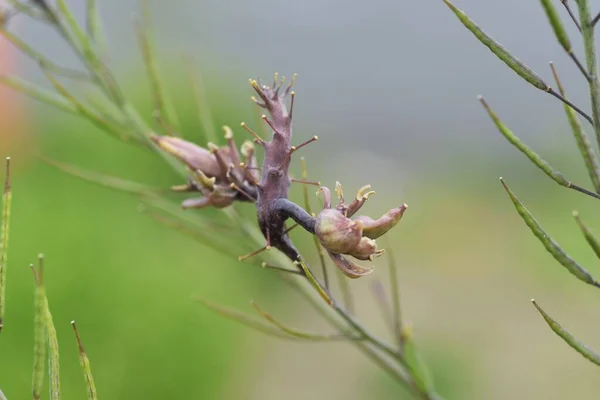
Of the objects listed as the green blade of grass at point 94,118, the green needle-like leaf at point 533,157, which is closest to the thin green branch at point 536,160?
the green needle-like leaf at point 533,157

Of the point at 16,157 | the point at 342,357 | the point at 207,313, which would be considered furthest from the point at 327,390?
the point at 16,157

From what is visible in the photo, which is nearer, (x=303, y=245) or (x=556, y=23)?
(x=556, y=23)

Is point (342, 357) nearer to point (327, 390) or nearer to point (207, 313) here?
point (327, 390)

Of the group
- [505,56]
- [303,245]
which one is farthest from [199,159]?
[303,245]

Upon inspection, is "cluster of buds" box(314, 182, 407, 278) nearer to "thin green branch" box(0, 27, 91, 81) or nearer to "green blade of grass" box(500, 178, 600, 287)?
"green blade of grass" box(500, 178, 600, 287)

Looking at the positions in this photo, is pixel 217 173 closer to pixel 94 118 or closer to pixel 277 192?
pixel 277 192

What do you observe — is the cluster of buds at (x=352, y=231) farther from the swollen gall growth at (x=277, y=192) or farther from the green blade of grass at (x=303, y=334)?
the green blade of grass at (x=303, y=334)
